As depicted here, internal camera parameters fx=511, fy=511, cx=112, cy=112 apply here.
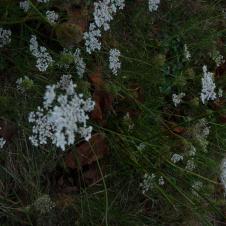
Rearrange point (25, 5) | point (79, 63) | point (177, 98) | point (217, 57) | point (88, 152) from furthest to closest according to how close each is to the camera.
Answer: point (217, 57), point (177, 98), point (88, 152), point (79, 63), point (25, 5)

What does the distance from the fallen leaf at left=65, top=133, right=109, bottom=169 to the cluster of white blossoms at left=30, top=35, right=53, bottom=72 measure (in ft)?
1.07

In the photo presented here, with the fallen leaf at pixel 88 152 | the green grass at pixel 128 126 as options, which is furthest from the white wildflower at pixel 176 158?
the fallen leaf at pixel 88 152

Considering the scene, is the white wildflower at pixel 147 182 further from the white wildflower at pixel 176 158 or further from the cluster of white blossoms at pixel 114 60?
the cluster of white blossoms at pixel 114 60

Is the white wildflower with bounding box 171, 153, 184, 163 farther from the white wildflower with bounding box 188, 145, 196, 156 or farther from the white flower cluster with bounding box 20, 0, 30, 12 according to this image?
the white flower cluster with bounding box 20, 0, 30, 12

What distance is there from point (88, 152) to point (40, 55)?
42cm

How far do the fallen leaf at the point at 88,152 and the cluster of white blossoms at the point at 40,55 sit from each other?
0.33 m

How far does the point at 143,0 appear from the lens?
2.14m

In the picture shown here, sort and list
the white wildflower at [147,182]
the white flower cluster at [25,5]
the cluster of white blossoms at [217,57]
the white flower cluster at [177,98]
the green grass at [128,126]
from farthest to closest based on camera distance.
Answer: the cluster of white blossoms at [217,57], the white flower cluster at [177,98], the white wildflower at [147,182], the green grass at [128,126], the white flower cluster at [25,5]

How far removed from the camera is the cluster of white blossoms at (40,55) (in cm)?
171

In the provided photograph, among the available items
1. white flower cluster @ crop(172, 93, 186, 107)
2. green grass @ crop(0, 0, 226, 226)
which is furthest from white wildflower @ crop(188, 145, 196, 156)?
white flower cluster @ crop(172, 93, 186, 107)

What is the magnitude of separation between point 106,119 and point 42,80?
0.33 metres

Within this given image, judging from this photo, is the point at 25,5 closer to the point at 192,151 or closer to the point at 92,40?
the point at 92,40

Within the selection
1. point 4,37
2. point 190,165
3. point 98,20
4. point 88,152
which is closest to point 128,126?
point 88,152

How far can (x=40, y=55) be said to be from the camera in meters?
1.72
